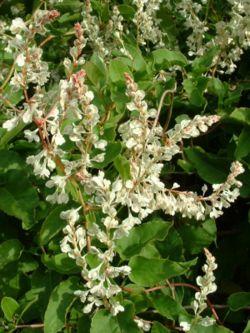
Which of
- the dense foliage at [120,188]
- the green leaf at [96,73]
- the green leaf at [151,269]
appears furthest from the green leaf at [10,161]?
the green leaf at [151,269]

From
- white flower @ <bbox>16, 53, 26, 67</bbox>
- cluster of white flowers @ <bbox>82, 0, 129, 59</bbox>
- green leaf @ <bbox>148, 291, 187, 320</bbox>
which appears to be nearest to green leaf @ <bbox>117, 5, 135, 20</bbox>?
cluster of white flowers @ <bbox>82, 0, 129, 59</bbox>

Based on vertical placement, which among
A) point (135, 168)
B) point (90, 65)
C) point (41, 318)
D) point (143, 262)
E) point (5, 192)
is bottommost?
point (41, 318)

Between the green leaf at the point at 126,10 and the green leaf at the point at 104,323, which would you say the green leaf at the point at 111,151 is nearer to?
the green leaf at the point at 104,323

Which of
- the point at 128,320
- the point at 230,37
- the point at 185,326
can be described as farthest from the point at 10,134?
the point at 230,37

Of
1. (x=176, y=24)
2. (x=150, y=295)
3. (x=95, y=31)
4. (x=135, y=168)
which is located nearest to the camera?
(x=135, y=168)

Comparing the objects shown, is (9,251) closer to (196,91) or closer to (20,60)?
(20,60)

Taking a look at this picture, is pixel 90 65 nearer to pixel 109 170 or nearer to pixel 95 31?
pixel 109 170

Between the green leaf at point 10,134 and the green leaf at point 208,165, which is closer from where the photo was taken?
the green leaf at point 10,134

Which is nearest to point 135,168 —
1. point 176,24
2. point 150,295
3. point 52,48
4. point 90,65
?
point 150,295
